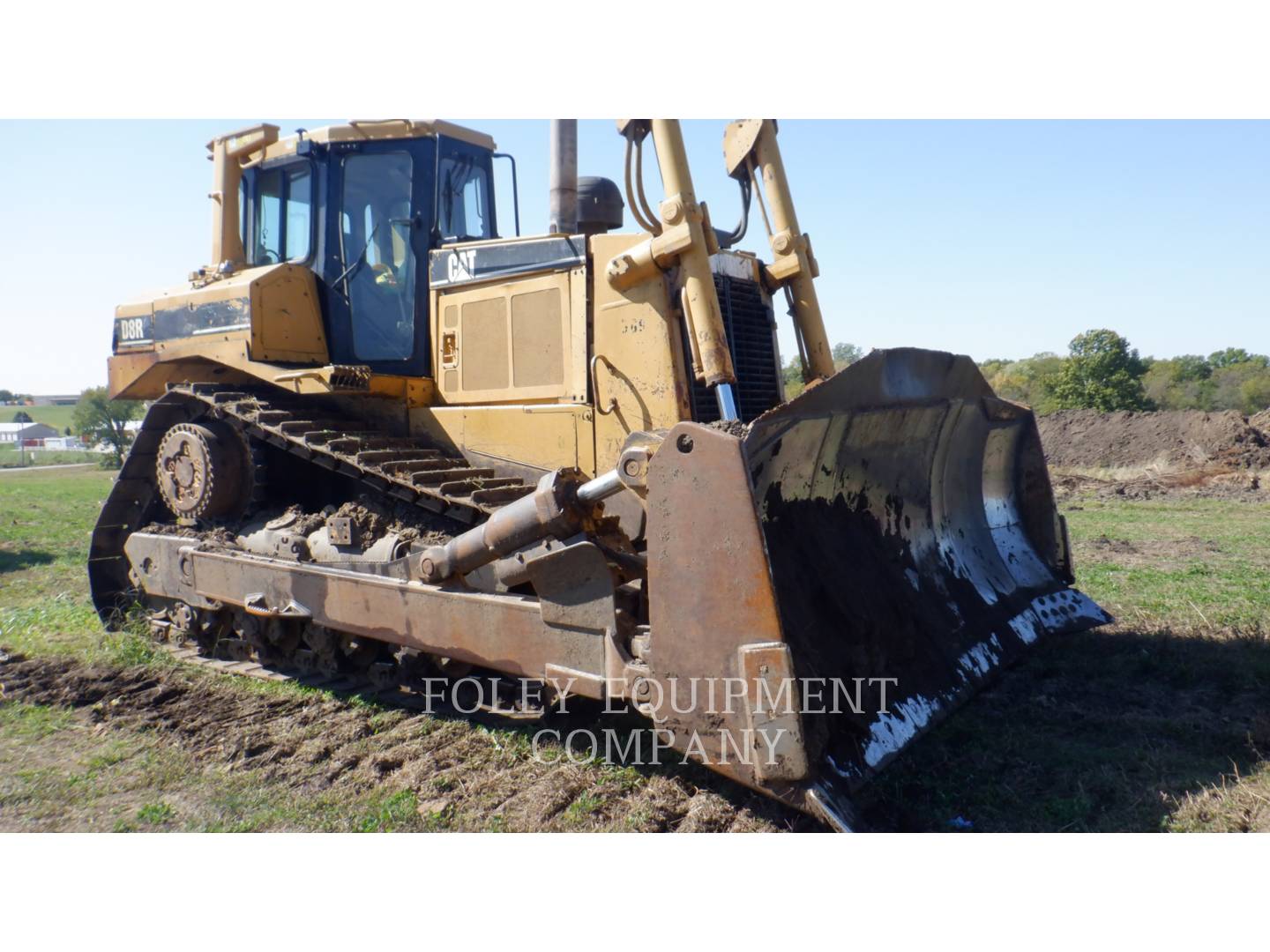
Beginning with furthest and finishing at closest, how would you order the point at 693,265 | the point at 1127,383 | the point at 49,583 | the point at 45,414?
the point at 45,414 → the point at 1127,383 → the point at 49,583 → the point at 693,265

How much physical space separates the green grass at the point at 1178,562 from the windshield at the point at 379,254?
16.9ft

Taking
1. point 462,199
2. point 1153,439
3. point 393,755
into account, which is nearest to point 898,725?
point 393,755

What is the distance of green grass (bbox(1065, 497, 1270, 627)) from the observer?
6426 millimetres

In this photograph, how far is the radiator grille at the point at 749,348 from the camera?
16.5 ft

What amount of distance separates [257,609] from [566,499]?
251 cm

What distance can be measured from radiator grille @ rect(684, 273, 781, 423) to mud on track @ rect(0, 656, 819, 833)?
1.87 metres

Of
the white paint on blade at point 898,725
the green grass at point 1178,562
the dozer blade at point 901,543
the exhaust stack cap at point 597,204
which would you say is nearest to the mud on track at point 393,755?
the white paint on blade at point 898,725

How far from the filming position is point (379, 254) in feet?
19.4

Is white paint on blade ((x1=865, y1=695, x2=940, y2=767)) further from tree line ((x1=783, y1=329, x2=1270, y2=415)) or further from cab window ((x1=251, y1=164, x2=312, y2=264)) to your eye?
tree line ((x1=783, y1=329, x2=1270, y2=415))

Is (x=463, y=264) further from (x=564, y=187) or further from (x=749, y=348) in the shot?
(x=749, y=348)

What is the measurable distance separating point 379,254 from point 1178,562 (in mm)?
7662

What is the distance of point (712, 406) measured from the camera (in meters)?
4.86

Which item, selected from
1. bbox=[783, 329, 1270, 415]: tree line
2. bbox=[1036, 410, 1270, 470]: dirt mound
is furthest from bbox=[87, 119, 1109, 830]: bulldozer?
bbox=[783, 329, 1270, 415]: tree line
